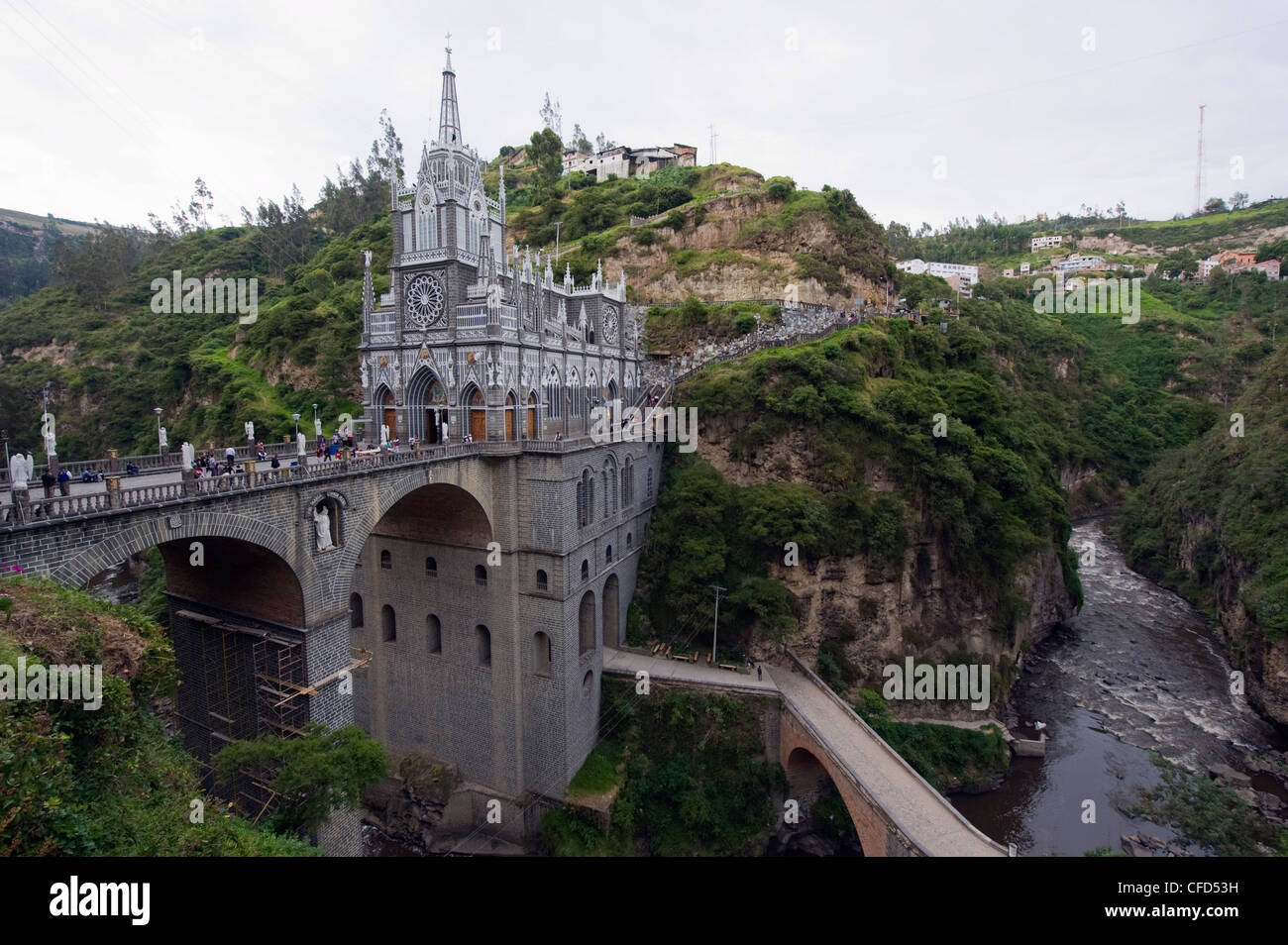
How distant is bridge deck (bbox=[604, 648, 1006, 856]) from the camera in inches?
766

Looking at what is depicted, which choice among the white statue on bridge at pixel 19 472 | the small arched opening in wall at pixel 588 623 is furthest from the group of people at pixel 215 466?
the small arched opening in wall at pixel 588 623

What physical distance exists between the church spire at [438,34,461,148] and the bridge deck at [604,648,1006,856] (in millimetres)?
23784

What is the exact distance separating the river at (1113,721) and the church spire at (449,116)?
35.9 m

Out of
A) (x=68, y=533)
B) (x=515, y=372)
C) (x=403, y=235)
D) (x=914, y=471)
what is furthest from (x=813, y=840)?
(x=403, y=235)

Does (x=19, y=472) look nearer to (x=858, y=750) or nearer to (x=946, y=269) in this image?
(x=858, y=750)

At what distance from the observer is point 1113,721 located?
114 ft

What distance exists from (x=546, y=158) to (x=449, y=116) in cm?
5718

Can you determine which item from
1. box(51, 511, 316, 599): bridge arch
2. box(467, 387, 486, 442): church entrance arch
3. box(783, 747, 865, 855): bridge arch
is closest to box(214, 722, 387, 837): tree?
box(51, 511, 316, 599): bridge arch

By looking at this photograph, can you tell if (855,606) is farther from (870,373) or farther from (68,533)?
(68,533)

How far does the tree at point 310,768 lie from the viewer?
49.8 ft

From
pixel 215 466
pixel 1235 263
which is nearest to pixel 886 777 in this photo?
pixel 215 466

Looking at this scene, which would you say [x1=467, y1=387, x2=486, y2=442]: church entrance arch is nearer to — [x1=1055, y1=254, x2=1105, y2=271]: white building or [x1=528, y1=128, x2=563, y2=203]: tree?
[x1=528, y1=128, x2=563, y2=203]: tree

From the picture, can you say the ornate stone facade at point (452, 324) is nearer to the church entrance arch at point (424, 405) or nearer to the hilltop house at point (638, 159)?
the church entrance arch at point (424, 405)

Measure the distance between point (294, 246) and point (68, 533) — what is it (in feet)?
268
